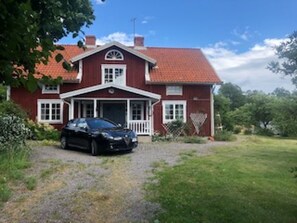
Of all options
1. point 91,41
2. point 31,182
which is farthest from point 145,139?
point 31,182

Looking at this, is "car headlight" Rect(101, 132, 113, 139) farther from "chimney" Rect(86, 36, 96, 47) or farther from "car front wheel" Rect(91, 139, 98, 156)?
"chimney" Rect(86, 36, 96, 47)

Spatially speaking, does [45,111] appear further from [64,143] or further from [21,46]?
[21,46]

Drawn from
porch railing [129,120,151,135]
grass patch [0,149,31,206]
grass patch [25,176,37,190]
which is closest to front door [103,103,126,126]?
porch railing [129,120,151,135]

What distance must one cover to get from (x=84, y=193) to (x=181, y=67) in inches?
753

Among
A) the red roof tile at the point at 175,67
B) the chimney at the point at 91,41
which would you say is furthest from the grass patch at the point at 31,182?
the chimney at the point at 91,41

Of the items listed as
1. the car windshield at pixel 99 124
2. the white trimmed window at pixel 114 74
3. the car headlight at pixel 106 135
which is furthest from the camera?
the white trimmed window at pixel 114 74

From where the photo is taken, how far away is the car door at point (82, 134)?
49.2 feet

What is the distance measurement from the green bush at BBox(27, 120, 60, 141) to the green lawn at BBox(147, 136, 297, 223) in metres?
11.4

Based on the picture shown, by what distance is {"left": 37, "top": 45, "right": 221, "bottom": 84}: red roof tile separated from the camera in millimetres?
23520

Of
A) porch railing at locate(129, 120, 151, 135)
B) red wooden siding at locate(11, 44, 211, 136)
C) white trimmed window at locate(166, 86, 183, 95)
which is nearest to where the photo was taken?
porch railing at locate(129, 120, 151, 135)

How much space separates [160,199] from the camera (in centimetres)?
727

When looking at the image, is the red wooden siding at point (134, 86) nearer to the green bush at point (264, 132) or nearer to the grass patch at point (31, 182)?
the green bush at point (264, 132)

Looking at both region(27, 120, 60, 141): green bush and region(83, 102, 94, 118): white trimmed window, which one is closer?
region(27, 120, 60, 141): green bush

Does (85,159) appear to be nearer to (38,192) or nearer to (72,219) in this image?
(38,192)
